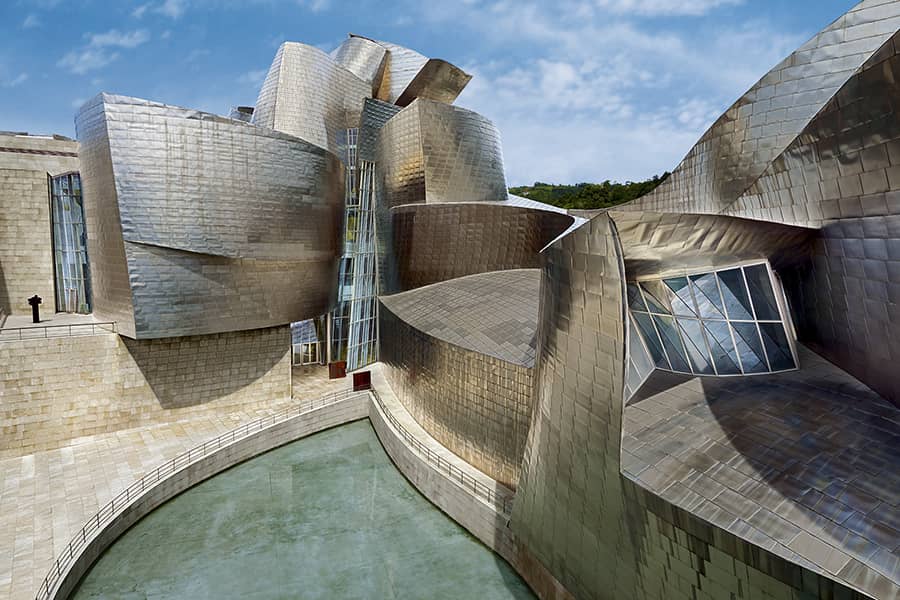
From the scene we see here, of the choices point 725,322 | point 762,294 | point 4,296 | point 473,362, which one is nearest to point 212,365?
point 4,296

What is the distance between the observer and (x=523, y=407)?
1058 cm

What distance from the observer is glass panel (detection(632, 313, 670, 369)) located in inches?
313

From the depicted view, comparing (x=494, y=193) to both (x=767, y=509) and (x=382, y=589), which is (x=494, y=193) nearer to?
(x=382, y=589)

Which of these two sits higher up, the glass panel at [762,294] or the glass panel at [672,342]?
the glass panel at [762,294]

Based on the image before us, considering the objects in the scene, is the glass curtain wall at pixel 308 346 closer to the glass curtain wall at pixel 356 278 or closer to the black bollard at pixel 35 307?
the glass curtain wall at pixel 356 278

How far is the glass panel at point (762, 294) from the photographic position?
7.69 m

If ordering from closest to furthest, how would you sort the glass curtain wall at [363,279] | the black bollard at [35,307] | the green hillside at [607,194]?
the black bollard at [35,307], the glass curtain wall at [363,279], the green hillside at [607,194]

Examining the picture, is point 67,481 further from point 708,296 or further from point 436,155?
point 436,155

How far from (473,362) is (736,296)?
19.5 feet

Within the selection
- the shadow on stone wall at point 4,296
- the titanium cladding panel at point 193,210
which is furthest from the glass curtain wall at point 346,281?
the shadow on stone wall at point 4,296

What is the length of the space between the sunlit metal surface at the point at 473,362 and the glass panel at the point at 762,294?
440 centimetres

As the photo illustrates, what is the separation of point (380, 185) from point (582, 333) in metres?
17.1

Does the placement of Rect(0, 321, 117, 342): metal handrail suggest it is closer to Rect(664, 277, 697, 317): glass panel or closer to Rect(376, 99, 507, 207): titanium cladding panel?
Rect(376, 99, 507, 207): titanium cladding panel

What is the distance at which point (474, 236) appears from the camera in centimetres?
1866
